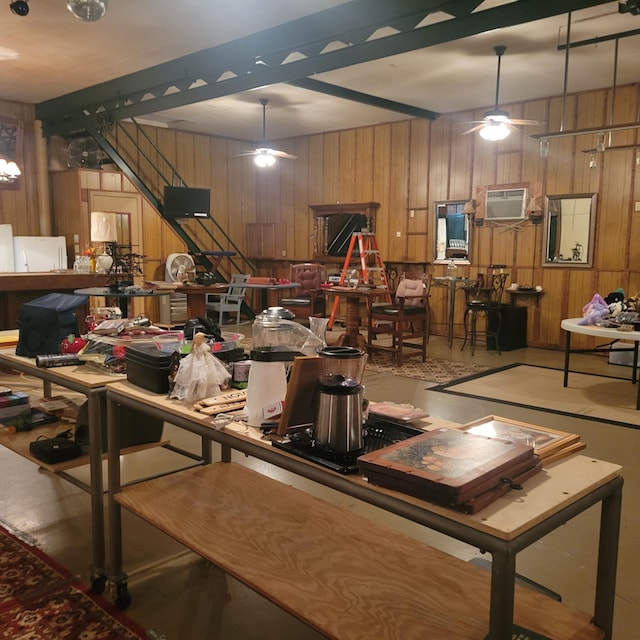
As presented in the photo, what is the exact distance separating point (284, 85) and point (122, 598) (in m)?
A: 6.50

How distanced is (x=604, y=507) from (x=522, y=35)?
536cm

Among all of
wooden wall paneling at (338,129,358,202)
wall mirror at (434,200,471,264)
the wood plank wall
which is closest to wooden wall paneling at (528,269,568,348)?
the wood plank wall

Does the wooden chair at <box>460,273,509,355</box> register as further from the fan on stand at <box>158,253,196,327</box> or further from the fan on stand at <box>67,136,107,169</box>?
the fan on stand at <box>67,136,107,169</box>

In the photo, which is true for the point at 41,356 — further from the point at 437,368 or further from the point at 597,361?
the point at 597,361

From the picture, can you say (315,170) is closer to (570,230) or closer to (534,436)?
(570,230)

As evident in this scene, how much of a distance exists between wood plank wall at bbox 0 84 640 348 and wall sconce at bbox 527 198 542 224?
0.10 m

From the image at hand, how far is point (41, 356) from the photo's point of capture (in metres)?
2.61

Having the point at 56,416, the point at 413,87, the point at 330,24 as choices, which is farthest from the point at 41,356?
the point at 413,87

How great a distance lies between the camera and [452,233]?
28.8 ft

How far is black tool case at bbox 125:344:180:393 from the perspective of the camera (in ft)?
6.88

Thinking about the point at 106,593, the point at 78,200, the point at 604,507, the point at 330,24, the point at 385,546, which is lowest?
the point at 106,593

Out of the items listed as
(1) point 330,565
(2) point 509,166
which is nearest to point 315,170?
(2) point 509,166

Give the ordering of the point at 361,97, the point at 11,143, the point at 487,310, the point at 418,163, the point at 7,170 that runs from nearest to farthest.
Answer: the point at 487,310, the point at 361,97, the point at 7,170, the point at 11,143, the point at 418,163

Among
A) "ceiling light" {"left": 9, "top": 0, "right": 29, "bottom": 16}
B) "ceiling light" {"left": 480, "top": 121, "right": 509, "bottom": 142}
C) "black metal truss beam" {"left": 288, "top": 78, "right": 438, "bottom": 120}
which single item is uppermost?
"black metal truss beam" {"left": 288, "top": 78, "right": 438, "bottom": 120}
